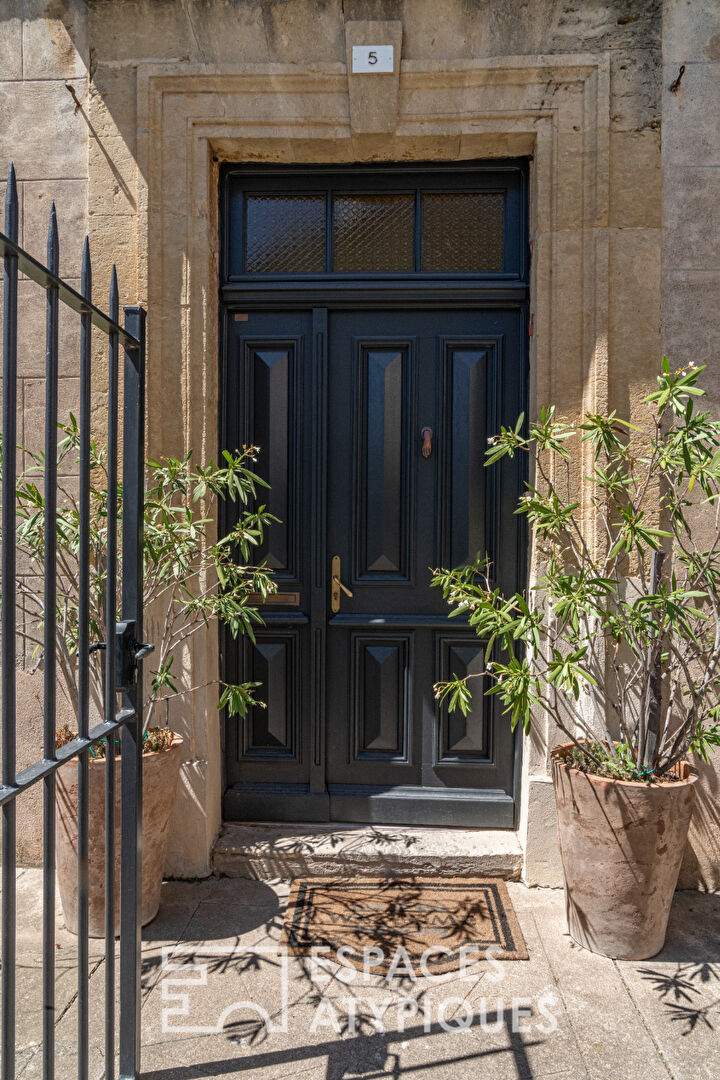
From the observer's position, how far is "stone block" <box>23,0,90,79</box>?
3467mm

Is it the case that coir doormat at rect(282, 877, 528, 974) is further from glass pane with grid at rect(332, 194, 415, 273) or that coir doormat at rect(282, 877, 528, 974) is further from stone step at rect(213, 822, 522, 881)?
glass pane with grid at rect(332, 194, 415, 273)

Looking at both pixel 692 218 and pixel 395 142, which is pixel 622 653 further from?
pixel 395 142

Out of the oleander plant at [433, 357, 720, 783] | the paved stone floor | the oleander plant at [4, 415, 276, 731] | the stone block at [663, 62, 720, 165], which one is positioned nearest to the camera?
the paved stone floor

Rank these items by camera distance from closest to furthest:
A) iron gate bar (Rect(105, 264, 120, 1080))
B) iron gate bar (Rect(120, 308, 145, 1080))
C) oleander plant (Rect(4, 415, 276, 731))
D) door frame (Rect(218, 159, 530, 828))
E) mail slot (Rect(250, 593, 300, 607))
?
iron gate bar (Rect(105, 264, 120, 1080)) < iron gate bar (Rect(120, 308, 145, 1080)) < oleander plant (Rect(4, 415, 276, 731)) < door frame (Rect(218, 159, 530, 828)) < mail slot (Rect(250, 593, 300, 607))

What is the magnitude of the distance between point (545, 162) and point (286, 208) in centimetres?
120

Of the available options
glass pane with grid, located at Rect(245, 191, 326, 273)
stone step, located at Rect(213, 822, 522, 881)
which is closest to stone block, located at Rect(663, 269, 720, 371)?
glass pane with grid, located at Rect(245, 191, 326, 273)

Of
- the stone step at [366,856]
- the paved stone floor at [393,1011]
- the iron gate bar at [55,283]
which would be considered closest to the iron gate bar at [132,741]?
the iron gate bar at [55,283]

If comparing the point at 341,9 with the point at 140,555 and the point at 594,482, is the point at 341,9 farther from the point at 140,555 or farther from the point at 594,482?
the point at 140,555

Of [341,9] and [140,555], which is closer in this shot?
Answer: [140,555]

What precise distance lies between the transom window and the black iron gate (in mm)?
1785

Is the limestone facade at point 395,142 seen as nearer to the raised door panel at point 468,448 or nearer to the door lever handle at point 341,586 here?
the raised door panel at point 468,448

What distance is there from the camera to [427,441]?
3633mm

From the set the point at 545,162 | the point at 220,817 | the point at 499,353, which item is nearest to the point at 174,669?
the point at 220,817

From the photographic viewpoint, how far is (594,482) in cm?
314
